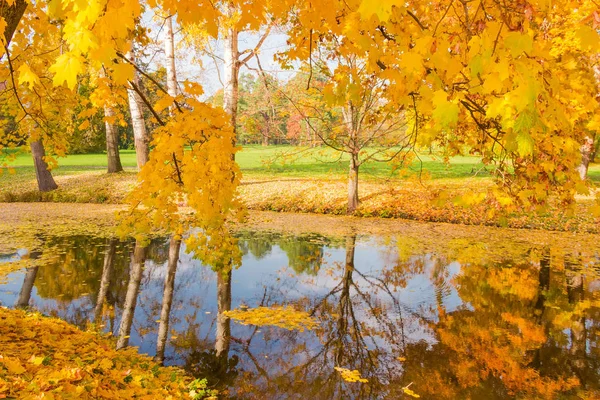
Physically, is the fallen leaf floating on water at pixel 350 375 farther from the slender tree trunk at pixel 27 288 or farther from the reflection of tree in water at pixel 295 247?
the slender tree trunk at pixel 27 288

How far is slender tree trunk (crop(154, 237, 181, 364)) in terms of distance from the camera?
4.92 m

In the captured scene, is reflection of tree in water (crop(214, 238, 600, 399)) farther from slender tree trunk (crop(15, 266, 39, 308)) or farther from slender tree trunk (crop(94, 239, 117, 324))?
slender tree trunk (crop(15, 266, 39, 308))

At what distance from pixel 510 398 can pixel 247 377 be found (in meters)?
2.39

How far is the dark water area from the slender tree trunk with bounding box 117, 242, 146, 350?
33mm

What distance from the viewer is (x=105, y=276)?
757 cm

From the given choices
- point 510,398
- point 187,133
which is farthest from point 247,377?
point 187,133

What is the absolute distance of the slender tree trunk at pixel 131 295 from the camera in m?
5.26

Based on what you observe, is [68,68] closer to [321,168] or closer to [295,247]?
[295,247]

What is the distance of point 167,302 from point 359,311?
2.65 metres

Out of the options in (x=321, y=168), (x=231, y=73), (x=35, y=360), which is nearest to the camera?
(x=35, y=360)

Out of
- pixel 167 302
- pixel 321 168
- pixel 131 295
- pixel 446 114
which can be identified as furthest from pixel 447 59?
pixel 321 168

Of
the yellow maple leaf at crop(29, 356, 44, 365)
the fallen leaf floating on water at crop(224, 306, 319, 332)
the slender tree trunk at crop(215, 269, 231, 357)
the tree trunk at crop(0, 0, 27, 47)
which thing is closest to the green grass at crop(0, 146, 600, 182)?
the slender tree trunk at crop(215, 269, 231, 357)

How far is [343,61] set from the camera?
11.3 m

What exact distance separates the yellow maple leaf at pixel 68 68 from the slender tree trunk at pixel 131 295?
12.6ft
